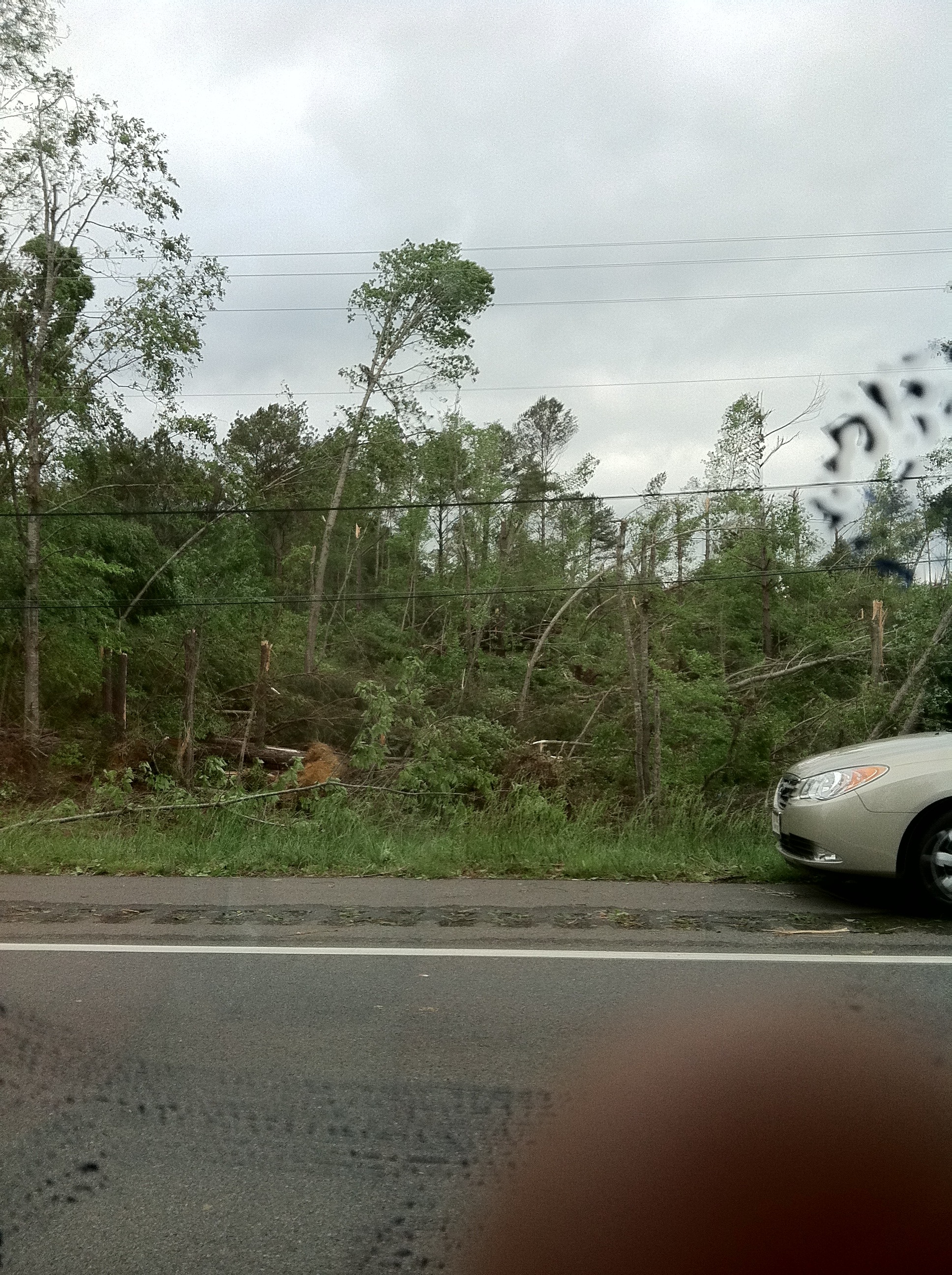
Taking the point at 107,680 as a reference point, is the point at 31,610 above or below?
above

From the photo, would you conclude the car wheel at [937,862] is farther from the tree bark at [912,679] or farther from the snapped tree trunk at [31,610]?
the snapped tree trunk at [31,610]

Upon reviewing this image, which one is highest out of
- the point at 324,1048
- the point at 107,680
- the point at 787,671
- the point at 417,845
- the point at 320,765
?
the point at 787,671

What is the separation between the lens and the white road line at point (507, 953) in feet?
18.1

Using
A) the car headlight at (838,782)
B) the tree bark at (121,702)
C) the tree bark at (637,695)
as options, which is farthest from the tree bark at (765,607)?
the car headlight at (838,782)

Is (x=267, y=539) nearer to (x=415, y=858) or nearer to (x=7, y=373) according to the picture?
(x=7, y=373)

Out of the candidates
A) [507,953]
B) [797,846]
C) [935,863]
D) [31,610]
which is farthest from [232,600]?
[935,863]

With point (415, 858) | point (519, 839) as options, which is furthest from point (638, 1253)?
point (519, 839)

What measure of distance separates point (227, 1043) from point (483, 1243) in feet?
5.94

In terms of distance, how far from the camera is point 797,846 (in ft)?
23.0

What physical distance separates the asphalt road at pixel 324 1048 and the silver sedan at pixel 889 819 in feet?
1.24

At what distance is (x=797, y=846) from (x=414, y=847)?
11.0 ft

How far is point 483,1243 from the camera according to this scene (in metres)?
2.77

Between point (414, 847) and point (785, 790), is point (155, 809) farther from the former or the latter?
point (785, 790)

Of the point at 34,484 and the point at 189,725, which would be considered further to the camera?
the point at 34,484
